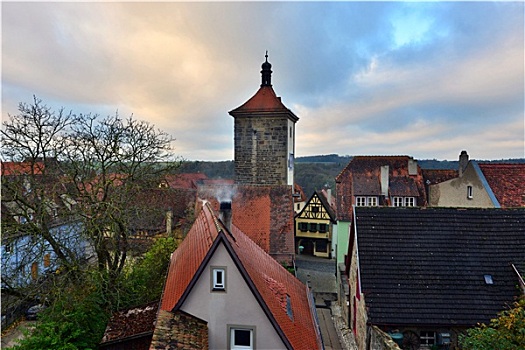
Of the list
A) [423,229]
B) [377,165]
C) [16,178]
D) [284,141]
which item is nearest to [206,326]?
[423,229]

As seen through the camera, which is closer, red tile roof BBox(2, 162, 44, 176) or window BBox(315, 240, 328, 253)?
red tile roof BBox(2, 162, 44, 176)

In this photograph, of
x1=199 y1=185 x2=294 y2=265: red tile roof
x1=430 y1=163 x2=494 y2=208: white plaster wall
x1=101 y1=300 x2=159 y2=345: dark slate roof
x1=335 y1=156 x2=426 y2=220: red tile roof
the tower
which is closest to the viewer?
x1=101 y1=300 x2=159 y2=345: dark slate roof

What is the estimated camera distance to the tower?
22.6 metres

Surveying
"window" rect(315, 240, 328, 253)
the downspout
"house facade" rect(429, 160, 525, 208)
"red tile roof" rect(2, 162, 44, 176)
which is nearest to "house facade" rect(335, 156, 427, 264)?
"house facade" rect(429, 160, 525, 208)

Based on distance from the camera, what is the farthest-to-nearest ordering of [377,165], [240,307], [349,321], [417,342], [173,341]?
1. [377,165]
2. [349,321]
3. [417,342]
4. [240,307]
5. [173,341]

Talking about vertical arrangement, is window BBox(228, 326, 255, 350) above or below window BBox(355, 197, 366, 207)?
below

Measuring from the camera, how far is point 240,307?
8.34m

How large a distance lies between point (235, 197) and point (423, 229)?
39.0ft

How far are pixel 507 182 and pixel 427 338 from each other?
13507 millimetres

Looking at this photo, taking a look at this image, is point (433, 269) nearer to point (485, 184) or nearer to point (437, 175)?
point (485, 184)

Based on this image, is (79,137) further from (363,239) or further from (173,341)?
(363,239)

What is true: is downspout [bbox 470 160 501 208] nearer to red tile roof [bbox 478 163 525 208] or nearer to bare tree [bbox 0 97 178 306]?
red tile roof [bbox 478 163 525 208]

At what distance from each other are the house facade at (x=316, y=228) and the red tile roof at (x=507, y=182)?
14.0 m

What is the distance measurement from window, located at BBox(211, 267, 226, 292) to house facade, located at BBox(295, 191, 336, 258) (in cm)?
2384
